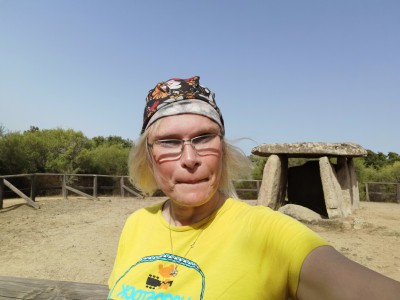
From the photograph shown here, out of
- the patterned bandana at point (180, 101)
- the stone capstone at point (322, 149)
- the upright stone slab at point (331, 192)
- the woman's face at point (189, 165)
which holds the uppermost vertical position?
the stone capstone at point (322, 149)

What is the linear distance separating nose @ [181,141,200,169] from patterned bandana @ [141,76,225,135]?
0.17 m

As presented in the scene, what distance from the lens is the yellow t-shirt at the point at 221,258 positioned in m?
1.11

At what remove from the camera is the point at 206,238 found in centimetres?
136

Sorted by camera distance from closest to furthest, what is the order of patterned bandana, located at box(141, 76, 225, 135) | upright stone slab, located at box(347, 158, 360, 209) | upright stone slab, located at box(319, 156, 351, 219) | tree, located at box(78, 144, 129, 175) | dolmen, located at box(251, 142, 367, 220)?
1. patterned bandana, located at box(141, 76, 225, 135)
2. upright stone slab, located at box(319, 156, 351, 219)
3. dolmen, located at box(251, 142, 367, 220)
4. upright stone slab, located at box(347, 158, 360, 209)
5. tree, located at box(78, 144, 129, 175)

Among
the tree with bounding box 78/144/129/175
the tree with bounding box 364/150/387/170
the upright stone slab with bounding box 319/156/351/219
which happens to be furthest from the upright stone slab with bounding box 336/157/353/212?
the tree with bounding box 364/150/387/170

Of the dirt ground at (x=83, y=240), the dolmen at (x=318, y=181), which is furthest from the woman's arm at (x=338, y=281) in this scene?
the dolmen at (x=318, y=181)

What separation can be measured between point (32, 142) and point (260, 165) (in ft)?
46.2

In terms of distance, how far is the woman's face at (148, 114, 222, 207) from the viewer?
4.58ft

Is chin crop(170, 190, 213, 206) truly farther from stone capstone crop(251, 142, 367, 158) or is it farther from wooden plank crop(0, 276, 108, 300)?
stone capstone crop(251, 142, 367, 158)

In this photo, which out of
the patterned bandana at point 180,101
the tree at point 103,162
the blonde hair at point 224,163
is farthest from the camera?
the tree at point 103,162

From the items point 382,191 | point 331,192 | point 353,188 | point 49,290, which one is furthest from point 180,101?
point 382,191

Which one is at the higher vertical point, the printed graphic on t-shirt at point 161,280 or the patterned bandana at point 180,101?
the patterned bandana at point 180,101

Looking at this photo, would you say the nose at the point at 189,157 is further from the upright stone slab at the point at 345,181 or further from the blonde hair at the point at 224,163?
the upright stone slab at the point at 345,181

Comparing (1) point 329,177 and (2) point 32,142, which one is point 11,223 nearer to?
(1) point 329,177
